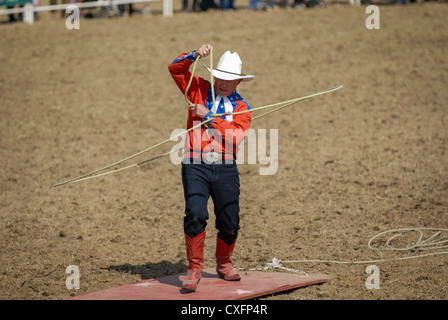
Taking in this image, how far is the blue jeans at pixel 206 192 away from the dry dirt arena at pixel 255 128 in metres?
0.79

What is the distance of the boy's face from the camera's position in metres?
5.16

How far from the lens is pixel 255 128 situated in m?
10.6

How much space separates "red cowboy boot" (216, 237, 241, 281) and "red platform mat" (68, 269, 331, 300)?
0.20 ft

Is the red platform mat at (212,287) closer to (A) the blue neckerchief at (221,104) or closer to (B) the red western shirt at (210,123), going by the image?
(B) the red western shirt at (210,123)

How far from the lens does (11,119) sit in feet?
35.9

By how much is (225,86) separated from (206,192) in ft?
2.91

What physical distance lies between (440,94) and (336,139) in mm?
2724

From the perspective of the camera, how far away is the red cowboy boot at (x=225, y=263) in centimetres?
543

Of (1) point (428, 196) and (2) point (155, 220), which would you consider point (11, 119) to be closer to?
(2) point (155, 220)

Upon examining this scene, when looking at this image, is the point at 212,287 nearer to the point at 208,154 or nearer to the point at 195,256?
the point at 195,256

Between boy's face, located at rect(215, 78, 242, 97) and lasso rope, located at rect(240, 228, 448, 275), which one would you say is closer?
boy's face, located at rect(215, 78, 242, 97)

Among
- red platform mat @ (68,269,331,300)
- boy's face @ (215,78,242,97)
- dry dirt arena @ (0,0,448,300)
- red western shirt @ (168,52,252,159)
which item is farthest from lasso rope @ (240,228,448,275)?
boy's face @ (215,78,242,97)

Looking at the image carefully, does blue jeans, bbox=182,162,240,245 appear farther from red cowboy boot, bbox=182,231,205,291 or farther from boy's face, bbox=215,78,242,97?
boy's face, bbox=215,78,242,97
